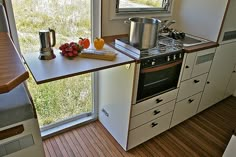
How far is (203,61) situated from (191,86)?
286 mm

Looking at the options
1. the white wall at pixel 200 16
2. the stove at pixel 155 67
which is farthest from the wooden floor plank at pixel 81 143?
the white wall at pixel 200 16

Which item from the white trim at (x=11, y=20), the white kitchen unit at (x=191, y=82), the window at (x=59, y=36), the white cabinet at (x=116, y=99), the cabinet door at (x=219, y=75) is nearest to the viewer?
the white trim at (x=11, y=20)

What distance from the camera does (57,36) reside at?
1.72m

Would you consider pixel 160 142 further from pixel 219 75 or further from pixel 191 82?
pixel 219 75

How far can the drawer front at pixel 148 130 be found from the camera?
180 cm

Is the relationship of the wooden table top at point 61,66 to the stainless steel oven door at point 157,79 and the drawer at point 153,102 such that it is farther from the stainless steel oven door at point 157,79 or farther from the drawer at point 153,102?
the drawer at point 153,102

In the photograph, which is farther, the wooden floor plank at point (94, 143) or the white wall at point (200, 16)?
the white wall at point (200, 16)

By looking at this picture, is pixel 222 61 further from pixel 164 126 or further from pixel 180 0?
pixel 164 126

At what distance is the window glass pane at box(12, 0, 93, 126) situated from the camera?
1535 millimetres

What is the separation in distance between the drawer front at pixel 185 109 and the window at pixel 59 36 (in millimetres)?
901

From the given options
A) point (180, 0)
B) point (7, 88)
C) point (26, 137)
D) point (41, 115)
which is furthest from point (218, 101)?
point (7, 88)

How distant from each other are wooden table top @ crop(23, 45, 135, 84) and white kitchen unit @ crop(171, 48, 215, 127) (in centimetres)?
72

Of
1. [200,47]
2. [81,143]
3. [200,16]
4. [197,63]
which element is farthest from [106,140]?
[200,16]

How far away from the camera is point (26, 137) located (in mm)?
1167
